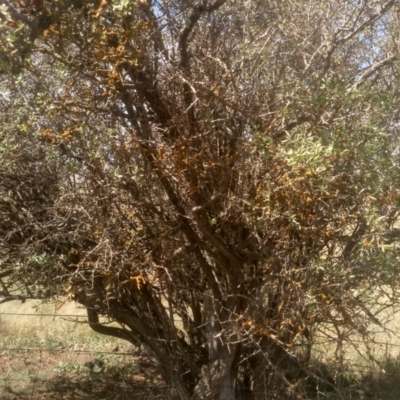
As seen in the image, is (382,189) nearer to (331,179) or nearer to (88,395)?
(331,179)

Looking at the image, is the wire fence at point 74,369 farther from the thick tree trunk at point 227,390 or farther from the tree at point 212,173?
the tree at point 212,173

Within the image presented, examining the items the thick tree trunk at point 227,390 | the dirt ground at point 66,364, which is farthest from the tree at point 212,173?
the dirt ground at point 66,364

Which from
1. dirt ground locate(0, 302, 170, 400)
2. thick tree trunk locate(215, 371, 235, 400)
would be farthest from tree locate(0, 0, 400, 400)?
dirt ground locate(0, 302, 170, 400)

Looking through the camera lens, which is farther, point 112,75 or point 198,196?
point 198,196

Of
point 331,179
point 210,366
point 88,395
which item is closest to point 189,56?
point 331,179

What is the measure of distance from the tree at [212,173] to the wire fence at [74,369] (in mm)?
1466

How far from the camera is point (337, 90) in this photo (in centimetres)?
495

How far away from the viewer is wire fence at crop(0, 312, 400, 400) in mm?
7867

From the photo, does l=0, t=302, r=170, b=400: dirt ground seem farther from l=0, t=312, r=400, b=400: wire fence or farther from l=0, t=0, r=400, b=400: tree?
l=0, t=0, r=400, b=400: tree

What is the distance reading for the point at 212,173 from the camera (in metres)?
5.16

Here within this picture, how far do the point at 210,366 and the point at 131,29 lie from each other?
308cm

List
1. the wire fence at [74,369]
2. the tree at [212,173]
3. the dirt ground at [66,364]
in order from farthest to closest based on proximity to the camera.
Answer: the dirt ground at [66,364], the wire fence at [74,369], the tree at [212,173]

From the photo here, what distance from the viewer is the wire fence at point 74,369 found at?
787 cm

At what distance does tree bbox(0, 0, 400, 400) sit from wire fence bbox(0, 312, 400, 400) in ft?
4.81
